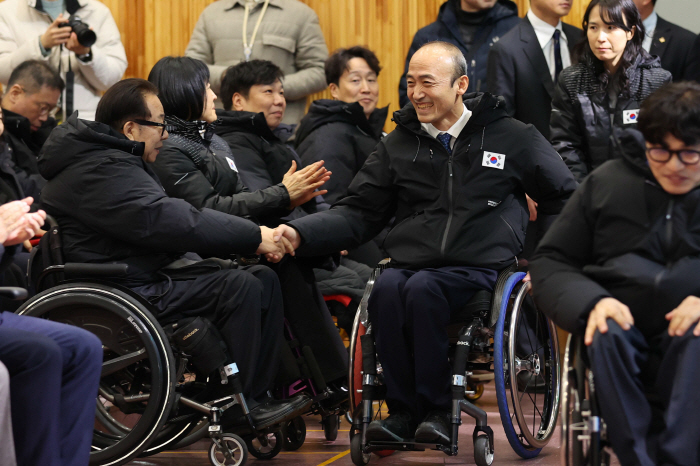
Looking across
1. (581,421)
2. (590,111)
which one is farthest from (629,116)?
(581,421)

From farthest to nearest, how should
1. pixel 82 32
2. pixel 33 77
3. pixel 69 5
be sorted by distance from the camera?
pixel 69 5 → pixel 82 32 → pixel 33 77

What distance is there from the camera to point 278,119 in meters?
4.13

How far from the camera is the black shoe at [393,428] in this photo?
8.86 feet

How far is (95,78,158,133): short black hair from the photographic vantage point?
294 cm

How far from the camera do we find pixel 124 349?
2650mm

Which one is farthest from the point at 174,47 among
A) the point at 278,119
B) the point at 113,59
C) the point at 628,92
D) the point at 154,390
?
the point at 154,390

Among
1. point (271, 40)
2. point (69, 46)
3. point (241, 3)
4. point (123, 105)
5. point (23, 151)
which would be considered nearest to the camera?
point (123, 105)

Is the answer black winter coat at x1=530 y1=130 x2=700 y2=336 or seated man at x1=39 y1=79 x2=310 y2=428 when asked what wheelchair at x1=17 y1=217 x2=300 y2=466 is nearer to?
seated man at x1=39 y1=79 x2=310 y2=428

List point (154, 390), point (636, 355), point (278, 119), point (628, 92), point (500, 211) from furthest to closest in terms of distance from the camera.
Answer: point (278, 119) → point (628, 92) → point (500, 211) → point (154, 390) → point (636, 355)

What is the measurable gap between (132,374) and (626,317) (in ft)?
4.76

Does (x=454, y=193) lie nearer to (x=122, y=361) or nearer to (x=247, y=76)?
(x=122, y=361)

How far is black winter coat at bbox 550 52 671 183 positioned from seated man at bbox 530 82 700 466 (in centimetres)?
156

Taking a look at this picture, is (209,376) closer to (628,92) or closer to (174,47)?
(628,92)

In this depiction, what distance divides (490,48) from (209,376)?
228 cm
